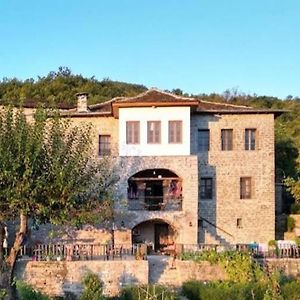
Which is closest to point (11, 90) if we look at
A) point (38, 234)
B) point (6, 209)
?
point (38, 234)

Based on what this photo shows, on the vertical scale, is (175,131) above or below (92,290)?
above

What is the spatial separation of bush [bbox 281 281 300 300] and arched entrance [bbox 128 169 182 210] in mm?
9797

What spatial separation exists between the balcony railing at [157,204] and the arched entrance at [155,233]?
1066 millimetres

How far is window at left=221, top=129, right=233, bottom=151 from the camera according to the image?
2823 centimetres

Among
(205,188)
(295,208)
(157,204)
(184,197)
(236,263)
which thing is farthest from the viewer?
(295,208)

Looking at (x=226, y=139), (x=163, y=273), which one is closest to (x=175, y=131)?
(x=226, y=139)

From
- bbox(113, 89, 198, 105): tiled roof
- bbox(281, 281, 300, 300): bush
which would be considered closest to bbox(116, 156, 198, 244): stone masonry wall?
bbox(113, 89, 198, 105): tiled roof

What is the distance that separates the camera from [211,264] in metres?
20.4

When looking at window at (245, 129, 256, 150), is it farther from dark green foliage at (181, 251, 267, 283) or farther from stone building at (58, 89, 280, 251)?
dark green foliage at (181, 251, 267, 283)

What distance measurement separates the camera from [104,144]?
28234 millimetres

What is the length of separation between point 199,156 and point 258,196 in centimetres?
349

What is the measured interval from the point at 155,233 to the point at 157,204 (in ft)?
6.52

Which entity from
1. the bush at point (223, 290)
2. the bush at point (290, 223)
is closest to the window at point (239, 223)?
the bush at point (290, 223)

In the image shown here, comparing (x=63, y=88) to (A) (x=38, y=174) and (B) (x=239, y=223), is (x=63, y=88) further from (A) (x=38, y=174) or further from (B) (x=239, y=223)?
(A) (x=38, y=174)
